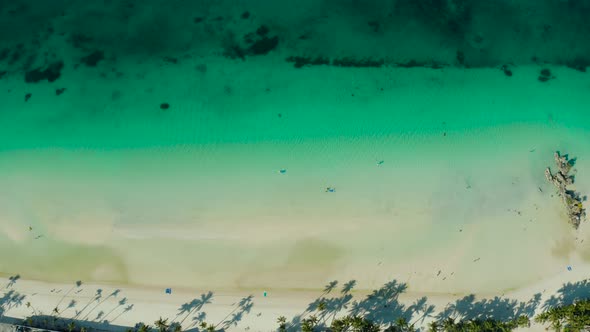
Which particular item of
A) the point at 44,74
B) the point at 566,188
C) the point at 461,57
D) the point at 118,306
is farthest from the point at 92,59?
the point at 566,188

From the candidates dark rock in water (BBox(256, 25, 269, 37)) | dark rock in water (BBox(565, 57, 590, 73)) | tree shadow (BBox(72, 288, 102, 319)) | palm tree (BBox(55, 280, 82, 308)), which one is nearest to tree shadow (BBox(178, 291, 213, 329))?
tree shadow (BBox(72, 288, 102, 319))

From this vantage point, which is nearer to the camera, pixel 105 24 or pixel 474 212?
pixel 474 212

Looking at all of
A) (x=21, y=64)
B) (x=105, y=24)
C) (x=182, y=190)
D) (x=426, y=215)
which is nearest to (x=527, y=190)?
(x=426, y=215)

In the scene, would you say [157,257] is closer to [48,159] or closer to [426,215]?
[48,159]

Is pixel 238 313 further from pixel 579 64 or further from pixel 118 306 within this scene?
pixel 579 64

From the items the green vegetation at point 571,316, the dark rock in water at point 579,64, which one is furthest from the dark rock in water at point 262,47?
the green vegetation at point 571,316
